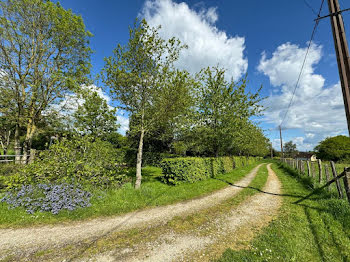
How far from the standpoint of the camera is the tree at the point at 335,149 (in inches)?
1366

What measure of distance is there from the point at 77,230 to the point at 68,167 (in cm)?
376

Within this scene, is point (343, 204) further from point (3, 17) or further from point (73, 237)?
point (3, 17)

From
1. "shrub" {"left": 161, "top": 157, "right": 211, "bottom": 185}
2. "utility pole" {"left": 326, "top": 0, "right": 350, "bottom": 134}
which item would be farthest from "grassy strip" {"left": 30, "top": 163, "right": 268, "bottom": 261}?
"utility pole" {"left": 326, "top": 0, "right": 350, "bottom": 134}

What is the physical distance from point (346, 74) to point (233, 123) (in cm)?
914

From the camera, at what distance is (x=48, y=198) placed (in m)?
5.77

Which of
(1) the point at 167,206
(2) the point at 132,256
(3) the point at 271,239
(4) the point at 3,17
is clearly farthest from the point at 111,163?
(4) the point at 3,17

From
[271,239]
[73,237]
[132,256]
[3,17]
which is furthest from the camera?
[3,17]

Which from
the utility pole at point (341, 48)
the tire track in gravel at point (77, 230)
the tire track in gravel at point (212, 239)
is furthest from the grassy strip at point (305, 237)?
the utility pole at point (341, 48)

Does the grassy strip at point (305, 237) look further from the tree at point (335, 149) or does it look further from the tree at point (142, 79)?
the tree at point (335, 149)

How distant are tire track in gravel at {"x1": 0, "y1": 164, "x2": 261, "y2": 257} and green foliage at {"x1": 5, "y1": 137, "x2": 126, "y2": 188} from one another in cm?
250

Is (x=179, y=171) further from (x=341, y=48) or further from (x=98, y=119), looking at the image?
(x=98, y=119)

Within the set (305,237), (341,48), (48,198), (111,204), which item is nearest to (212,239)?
(305,237)

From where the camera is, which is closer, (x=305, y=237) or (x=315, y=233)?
(x=305, y=237)

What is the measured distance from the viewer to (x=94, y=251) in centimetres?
350
